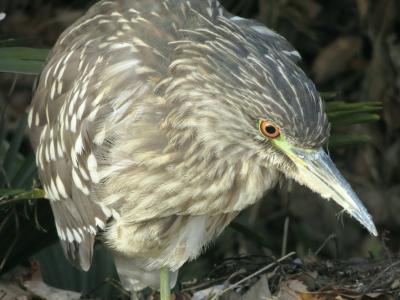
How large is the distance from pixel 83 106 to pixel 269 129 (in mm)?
796

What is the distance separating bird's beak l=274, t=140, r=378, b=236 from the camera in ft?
12.9

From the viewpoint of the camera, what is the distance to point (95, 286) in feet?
17.3

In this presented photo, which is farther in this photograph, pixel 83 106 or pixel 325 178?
pixel 83 106

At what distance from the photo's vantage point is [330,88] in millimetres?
6801

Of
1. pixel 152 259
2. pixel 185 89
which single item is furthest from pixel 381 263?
pixel 185 89

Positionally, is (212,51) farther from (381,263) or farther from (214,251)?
(214,251)

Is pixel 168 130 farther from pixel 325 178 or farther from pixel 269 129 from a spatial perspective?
pixel 325 178

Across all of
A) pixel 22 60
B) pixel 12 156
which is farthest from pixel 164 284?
pixel 22 60

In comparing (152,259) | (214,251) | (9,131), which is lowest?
(214,251)

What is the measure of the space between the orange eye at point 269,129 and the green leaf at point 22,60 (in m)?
1.17

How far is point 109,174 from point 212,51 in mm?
594

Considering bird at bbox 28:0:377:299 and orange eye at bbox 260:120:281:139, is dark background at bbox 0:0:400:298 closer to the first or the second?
bird at bbox 28:0:377:299

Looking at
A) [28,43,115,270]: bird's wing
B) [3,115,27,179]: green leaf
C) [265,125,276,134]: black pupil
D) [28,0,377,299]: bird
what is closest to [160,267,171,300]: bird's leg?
[28,0,377,299]: bird

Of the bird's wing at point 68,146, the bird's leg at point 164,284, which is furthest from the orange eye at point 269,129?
the bird's leg at point 164,284
